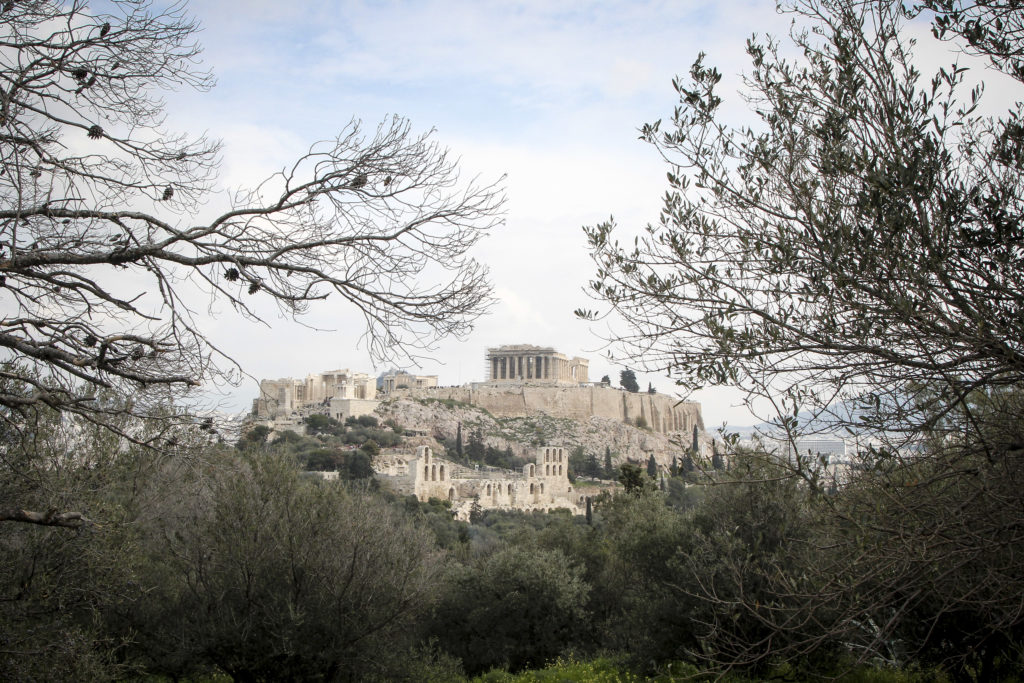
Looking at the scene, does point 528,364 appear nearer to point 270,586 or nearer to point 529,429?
point 529,429

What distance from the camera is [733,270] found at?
4.49 m

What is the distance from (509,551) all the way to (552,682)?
4.93m

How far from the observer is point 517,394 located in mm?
88312

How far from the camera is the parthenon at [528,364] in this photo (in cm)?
9844

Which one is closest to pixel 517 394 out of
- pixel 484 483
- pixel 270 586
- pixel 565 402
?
pixel 565 402

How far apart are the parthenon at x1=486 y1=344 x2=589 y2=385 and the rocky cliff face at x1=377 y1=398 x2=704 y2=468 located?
36.0 feet

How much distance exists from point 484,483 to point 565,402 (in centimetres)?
3996

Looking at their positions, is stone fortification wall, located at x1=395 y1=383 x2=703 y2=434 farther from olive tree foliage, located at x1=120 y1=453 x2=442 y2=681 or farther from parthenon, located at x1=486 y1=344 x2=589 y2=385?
olive tree foliage, located at x1=120 y1=453 x2=442 y2=681

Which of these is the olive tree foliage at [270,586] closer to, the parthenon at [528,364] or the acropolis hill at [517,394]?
the acropolis hill at [517,394]

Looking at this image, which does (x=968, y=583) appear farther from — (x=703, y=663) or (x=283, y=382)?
(x=283, y=382)

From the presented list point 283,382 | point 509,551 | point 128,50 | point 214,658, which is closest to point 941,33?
point 128,50

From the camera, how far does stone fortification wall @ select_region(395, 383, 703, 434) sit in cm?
8600

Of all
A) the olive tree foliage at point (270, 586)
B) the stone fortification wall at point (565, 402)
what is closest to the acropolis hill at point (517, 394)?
the stone fortification wall at point (565, 402)

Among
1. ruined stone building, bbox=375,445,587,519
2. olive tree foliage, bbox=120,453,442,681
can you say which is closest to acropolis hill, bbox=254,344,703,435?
ruined stone building, bbox=375,445,587,519
